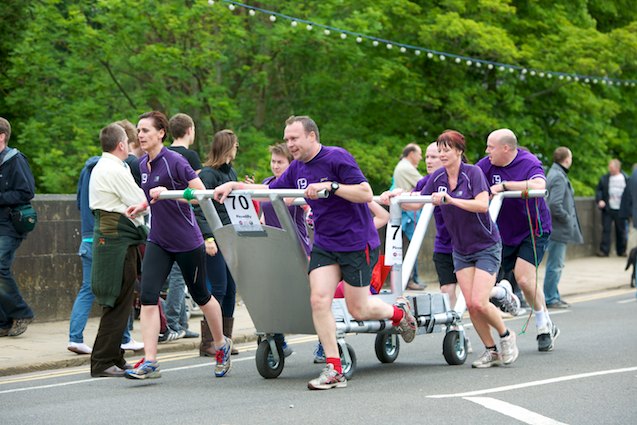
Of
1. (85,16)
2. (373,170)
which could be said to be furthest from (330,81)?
(85,16)

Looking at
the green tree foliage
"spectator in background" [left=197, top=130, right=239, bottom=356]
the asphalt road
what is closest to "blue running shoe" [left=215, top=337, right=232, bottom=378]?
the asphalt road

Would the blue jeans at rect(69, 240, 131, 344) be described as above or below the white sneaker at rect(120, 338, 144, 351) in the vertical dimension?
above

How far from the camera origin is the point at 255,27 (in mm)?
24594

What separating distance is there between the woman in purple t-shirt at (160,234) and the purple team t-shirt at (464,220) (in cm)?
189

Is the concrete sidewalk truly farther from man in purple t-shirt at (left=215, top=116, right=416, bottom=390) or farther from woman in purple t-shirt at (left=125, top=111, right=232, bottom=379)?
man in purple t-shirt at (left=215, top=116, right=416, bottom=390)

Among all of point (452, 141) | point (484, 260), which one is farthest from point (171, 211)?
point (484, 260)

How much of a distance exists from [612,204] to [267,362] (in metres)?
17.6

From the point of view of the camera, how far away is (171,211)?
948cm

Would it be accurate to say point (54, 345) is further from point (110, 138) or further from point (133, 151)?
point (110, 138)

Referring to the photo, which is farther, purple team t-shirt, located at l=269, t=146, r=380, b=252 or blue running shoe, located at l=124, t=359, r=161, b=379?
blue running shoe, located at l=124, t=359, r=161, b=379

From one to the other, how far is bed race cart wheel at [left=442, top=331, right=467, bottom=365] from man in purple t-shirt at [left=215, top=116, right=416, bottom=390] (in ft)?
4.48

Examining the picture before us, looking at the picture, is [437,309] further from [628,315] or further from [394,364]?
[628,315]

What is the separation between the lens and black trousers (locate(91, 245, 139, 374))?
9.92m

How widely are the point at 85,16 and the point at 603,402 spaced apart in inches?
703
